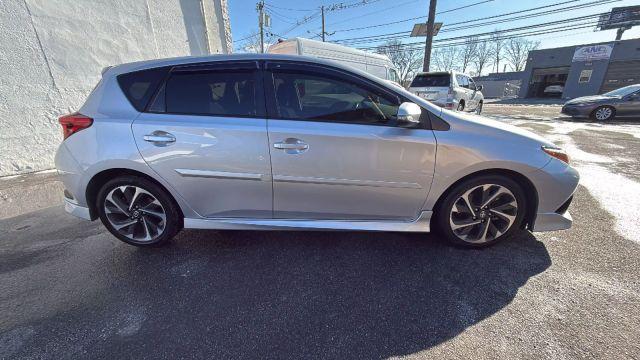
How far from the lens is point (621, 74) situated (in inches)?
965

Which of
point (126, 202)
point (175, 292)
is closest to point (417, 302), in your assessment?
point (175, 292)

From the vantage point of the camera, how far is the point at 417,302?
2.05 metres

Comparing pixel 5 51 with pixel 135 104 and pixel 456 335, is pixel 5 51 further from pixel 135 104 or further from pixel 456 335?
pixel 456 335

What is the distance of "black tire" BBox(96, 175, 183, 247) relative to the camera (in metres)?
2.54

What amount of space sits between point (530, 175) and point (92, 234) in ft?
14.7

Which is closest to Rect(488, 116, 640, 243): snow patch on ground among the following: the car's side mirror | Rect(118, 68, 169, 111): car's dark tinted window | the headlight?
the headlight

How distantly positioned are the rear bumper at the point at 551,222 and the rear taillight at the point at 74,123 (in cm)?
410

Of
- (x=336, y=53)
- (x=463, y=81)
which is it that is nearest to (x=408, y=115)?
(x=336, y=53)

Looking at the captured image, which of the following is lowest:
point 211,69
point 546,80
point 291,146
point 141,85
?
point 291,146

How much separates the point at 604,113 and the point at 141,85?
1513 cm

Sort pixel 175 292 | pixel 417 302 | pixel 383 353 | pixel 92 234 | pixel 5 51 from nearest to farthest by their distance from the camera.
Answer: pixel 383 353, pixel 417 302, pixel 175 292, pixel 92 234, pixel 5 51

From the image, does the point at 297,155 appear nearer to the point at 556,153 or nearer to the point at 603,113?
the point at 556,153

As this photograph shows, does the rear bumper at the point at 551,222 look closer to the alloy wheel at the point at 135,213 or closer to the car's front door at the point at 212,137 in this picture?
the car's front door at the point at 212,137

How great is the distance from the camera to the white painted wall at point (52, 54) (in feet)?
15.0
